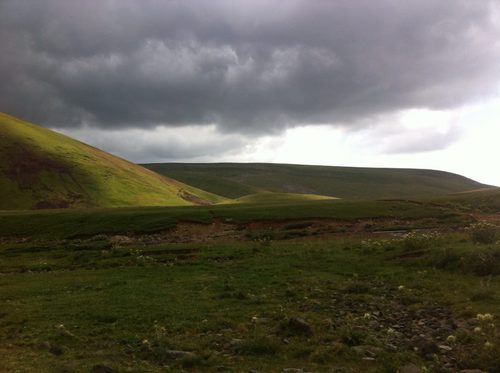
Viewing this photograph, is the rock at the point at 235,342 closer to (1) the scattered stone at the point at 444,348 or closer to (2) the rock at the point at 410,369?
(2) the rock at the point at 410,369

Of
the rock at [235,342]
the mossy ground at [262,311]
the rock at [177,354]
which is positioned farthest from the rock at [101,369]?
the rock at [235,342]

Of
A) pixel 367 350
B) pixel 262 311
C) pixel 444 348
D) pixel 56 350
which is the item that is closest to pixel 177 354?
pixel 56 350

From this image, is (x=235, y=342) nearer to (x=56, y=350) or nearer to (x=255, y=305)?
(x=255, y=305)

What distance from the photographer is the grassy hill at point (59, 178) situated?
110312 mm

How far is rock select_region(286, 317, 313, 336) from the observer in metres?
14.9

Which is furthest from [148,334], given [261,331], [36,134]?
[36,134]

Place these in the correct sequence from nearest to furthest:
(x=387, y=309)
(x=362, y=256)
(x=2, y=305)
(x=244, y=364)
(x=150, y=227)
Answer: (x=244, y=364)
(x=387, y=309)
(x=2, y=305)
(x=362, y=256)
(x=150, y=227)

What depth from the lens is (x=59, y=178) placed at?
399 ft

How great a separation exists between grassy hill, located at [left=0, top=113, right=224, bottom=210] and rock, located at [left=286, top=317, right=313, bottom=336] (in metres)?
102

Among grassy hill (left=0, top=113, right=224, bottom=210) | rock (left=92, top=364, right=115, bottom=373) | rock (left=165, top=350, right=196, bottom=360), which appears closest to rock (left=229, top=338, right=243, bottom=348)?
rock (left=165, top=350, right=196, bottom=360)

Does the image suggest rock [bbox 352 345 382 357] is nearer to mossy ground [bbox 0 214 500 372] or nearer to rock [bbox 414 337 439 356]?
mossy ground [bbox 0 214 500 372]

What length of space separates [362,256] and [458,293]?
12043 millimetres

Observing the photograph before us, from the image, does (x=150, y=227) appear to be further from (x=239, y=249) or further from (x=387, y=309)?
(x=387, y=309)

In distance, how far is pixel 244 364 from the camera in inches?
500
